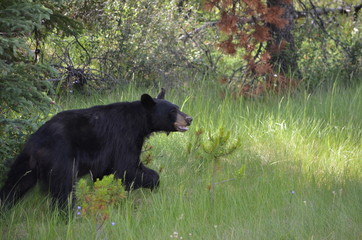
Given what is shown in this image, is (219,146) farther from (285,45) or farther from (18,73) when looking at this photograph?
(285,45)

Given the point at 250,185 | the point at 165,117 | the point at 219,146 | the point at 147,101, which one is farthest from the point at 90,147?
the point at 250,185

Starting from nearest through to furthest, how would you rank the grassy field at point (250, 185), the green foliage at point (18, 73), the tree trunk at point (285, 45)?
the grassy field at point (250, 185)
the green foliage at point (18, 73)
the tree trunk at point (285, 45)

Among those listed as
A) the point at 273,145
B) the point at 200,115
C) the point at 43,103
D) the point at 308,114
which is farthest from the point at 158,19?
the point at 43,103

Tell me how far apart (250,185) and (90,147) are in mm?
1640

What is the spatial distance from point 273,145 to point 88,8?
4.71 m

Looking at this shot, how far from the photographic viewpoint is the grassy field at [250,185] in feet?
13.7

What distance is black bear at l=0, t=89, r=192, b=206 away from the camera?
4512mm

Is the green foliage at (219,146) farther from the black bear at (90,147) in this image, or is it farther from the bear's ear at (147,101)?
the bear's ear at (147,101)

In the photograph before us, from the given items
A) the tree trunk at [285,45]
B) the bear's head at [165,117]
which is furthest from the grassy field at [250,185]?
the tree trunk at [285,45]

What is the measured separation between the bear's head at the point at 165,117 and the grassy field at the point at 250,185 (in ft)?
1.27

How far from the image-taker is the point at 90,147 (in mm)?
4883

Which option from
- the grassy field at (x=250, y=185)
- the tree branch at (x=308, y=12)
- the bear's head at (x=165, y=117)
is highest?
the tree branch at (x=308, y=12)

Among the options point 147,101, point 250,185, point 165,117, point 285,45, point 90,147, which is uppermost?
point 285,45

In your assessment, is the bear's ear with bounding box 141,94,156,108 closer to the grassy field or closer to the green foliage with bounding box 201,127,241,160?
the grassy field
